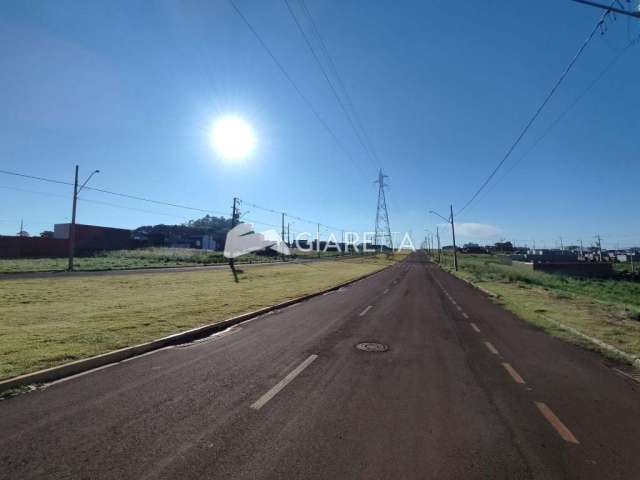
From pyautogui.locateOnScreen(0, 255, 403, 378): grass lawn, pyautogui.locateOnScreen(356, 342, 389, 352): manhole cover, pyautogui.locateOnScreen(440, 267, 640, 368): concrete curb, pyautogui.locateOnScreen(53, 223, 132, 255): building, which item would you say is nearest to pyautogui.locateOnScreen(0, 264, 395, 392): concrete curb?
pyautogui.locateOnScreen(0, 255, 403, 378): grass lawn

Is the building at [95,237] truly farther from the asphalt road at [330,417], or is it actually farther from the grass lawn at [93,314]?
the asphalt road at [330,417]

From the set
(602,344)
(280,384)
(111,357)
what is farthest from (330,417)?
(602,344)

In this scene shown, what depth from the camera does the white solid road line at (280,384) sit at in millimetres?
4627

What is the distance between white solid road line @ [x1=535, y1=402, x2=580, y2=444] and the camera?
3841 mm

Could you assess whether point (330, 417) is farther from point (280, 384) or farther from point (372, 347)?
point (372, 347)

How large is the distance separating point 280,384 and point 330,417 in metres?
1.36

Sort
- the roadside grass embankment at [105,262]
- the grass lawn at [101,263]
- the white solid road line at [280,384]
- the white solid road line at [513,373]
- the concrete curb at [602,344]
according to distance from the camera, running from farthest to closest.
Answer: the grass lawn at [101,263]
the roadside grass embankment at [105,262]
the concrete curb at [602,344]
the white solid road line at [513,373]
the white solid road line at [280,384]

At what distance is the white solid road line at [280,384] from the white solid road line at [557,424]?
3731 millimetres

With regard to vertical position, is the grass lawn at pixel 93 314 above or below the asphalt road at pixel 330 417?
above

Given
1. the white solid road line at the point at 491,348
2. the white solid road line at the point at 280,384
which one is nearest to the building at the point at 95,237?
the white solid road line at the point at 280,384

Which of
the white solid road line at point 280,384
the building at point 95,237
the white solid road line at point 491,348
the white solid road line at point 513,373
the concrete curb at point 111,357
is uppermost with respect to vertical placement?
the building at point 95,237

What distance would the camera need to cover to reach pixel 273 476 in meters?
3.09

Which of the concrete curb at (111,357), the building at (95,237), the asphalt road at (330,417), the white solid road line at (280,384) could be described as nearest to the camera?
the asphalt road at (330,417)

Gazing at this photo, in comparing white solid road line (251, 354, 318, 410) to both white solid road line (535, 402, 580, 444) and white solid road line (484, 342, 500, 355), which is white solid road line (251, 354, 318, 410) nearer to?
white solid road line (535, 402, 580, 444)
